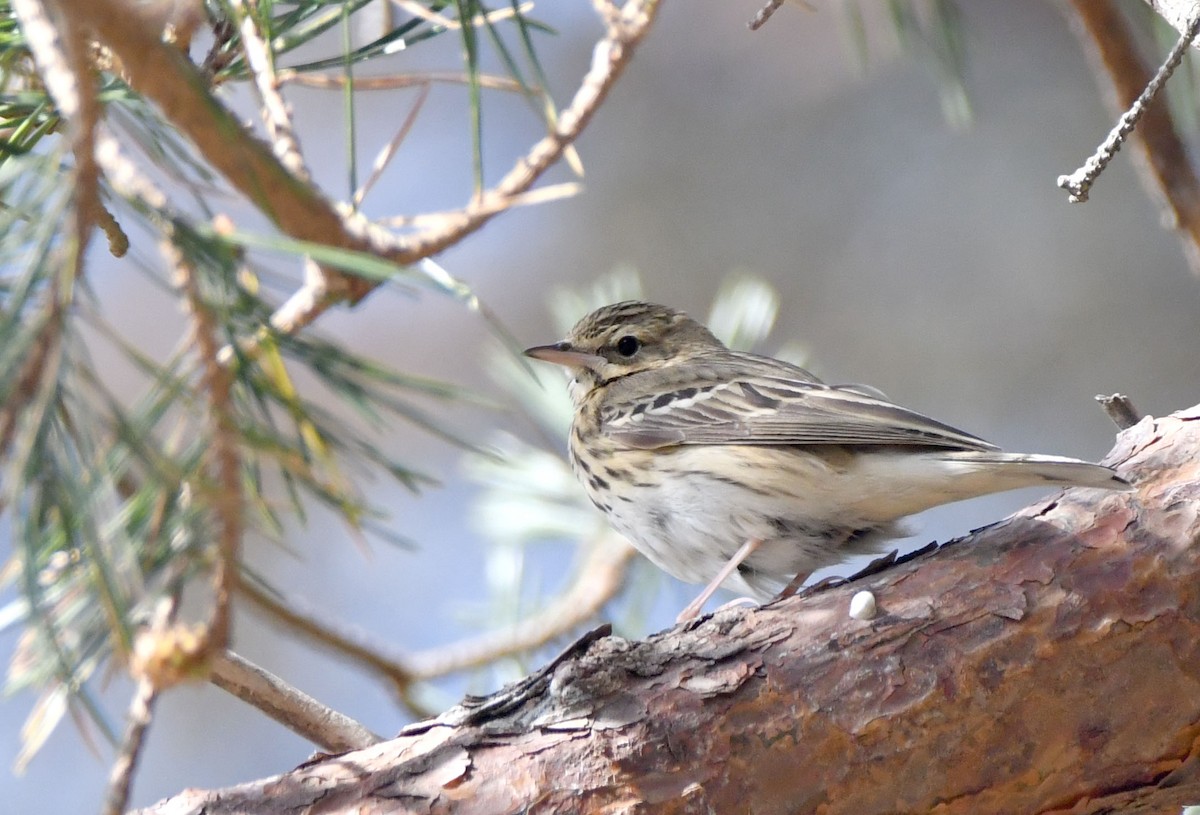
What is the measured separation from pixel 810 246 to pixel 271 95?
5367mm

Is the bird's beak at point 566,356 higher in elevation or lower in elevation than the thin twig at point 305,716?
higher

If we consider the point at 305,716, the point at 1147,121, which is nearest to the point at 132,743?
the point at 305,716

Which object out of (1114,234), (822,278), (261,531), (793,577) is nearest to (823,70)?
(822,278)

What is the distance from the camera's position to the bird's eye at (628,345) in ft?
13.3

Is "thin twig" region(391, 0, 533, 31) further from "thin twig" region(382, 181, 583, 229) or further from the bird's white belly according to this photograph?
the bird's white belly

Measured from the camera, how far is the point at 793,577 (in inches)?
131

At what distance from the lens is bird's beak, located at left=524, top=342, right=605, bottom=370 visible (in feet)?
12.6

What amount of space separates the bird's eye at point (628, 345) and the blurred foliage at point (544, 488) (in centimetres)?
28

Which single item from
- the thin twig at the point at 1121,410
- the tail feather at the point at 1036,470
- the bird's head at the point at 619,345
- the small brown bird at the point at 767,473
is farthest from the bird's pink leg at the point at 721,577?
the bird's head at the point at 619,345

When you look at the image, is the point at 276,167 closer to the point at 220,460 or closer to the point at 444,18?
the point at 220,460

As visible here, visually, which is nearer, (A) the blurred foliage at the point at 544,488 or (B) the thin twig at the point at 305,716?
(B) the thin twig at the point at 305,716

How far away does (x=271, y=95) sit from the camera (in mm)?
2287

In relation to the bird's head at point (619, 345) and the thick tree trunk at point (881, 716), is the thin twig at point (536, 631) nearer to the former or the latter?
the bird's head at point (619, 345)

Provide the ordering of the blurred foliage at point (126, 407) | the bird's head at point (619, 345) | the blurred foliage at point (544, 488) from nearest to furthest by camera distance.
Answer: the blurred foliage at point (126, 407) < the blurred foliage at point (544, 488) < the bird's head at point (619, 345)
